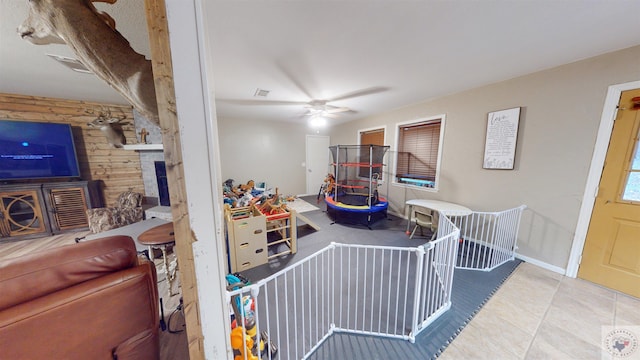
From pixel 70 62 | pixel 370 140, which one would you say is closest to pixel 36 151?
pixel 70 62

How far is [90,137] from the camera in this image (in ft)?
11.2

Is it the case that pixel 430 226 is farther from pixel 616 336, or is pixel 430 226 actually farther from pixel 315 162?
pixel 315 162

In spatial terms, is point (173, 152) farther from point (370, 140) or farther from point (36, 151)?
point (36, 151)

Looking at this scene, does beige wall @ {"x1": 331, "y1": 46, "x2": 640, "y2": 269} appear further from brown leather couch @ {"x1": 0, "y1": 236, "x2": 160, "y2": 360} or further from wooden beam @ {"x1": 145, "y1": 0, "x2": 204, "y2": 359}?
brown leather couch @ {"x1": 0, "y1": 236, "x2": 160, "y2": 360}

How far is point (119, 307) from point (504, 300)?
9.68 ft

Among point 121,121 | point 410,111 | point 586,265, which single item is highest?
point 410,111

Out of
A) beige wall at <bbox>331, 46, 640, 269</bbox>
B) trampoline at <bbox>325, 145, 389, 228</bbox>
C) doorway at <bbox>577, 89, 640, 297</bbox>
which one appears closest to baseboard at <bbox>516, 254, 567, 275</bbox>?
beige wall at <bbox>331, 46, 640, 269</bbox>

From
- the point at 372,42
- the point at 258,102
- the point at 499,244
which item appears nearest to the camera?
the point at 372,42

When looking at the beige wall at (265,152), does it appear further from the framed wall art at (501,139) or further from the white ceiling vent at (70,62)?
the framed wall art at (501,139)

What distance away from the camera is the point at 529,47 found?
1729mm

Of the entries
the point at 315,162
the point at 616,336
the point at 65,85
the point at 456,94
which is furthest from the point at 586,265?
the point at 65,85

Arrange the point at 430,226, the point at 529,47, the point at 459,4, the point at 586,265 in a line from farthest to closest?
the point at 430,226 → the point at 586,265 → the point at 529,47 → the point at 459,4

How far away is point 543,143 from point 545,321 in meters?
1.93

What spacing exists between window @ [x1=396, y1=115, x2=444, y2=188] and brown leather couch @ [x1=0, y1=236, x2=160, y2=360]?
395cm
